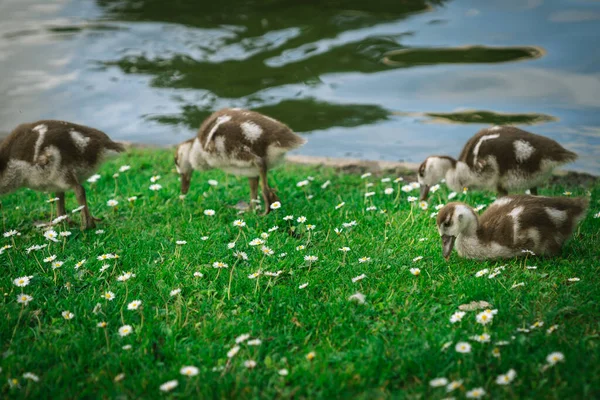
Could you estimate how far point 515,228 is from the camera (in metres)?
5.48

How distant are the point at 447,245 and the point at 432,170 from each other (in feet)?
5.93

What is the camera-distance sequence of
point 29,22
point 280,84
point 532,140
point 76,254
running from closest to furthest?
point 76,254, point 532,140, point 280,84, point 29,22

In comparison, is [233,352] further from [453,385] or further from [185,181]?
[185,181]

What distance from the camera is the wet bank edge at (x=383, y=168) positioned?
8.04 m

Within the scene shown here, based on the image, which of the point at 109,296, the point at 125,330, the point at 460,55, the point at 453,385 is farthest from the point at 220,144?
the point at 460,55

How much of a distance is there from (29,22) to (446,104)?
11150 mm

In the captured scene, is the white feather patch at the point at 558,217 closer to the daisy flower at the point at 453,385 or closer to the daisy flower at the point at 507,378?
the daisy flower at the point at 507,378

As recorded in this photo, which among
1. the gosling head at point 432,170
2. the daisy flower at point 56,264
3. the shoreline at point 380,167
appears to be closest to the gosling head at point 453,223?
the gosling head at point 432,170

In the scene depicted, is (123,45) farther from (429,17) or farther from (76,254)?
(76,254)

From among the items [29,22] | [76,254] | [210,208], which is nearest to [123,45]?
[29,22]

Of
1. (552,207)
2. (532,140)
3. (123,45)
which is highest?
(123,45)

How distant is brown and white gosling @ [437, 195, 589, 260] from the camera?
5.43m

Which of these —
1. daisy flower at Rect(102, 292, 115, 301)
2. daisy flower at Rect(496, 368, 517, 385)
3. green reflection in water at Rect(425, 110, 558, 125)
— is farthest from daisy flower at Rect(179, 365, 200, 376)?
green reflection in water at Rect(425, 110, 558, 125)

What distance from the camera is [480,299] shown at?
493cm
